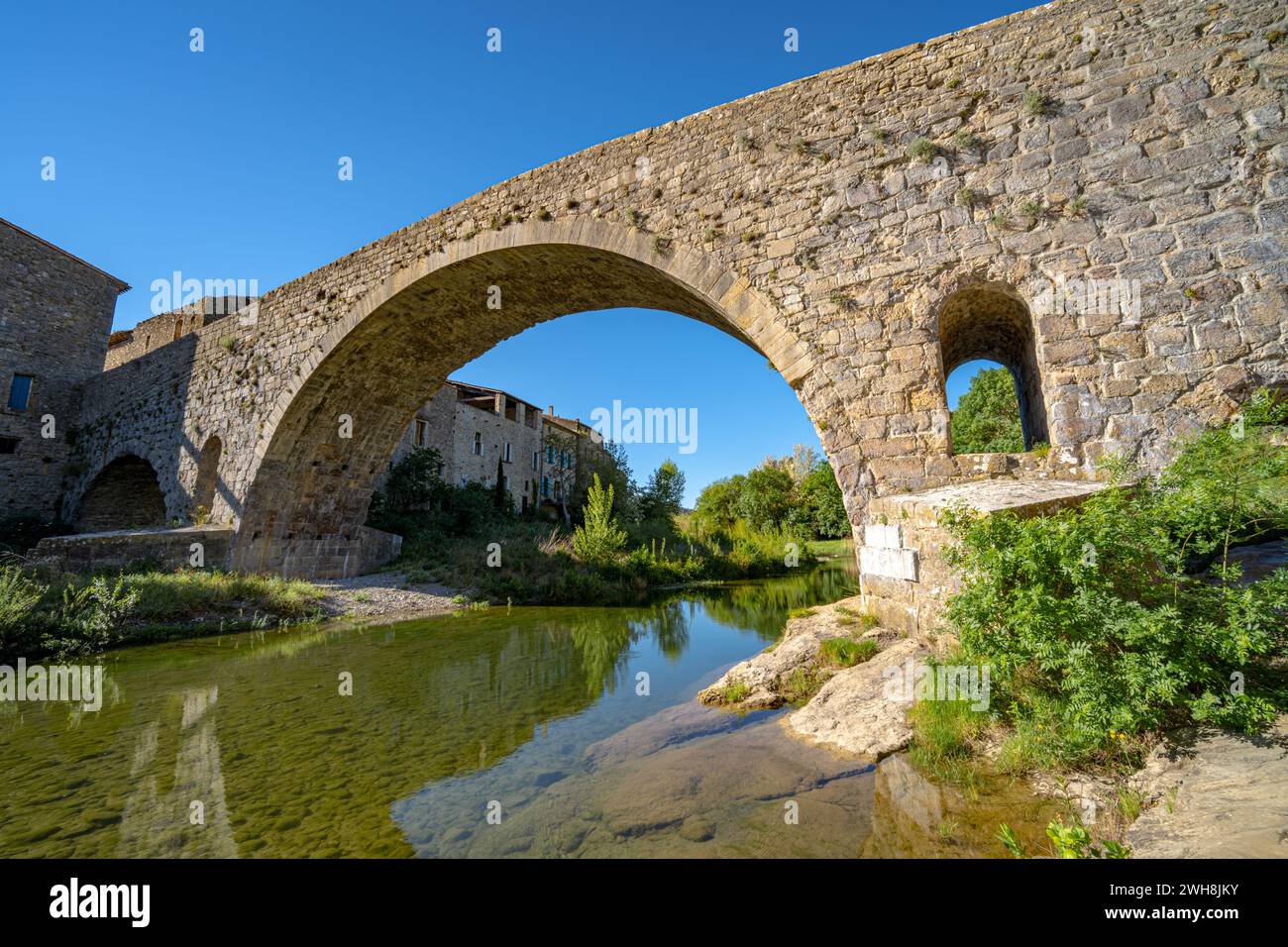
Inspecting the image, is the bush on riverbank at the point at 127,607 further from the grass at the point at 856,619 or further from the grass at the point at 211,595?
the grass at the point at 856,619

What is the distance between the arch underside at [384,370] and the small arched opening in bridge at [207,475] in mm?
1922

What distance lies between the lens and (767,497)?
24.4 m

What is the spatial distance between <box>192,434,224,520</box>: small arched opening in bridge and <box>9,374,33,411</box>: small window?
9.58 metres

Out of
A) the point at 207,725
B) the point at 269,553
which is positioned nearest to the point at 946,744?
the point at 207,725

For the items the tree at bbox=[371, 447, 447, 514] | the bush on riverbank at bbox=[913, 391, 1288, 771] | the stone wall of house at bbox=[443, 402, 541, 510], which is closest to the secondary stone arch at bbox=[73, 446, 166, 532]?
the tree at bbox=[371, 447, 447, 514]

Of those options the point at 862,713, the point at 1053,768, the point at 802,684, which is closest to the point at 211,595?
the point at 802,684

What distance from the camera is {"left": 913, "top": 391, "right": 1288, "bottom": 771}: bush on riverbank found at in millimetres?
2160

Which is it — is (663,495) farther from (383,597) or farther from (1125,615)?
(1125,615)

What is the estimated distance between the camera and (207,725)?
3664 mm

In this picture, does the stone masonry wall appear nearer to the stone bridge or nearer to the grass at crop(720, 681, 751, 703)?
the stone bridge

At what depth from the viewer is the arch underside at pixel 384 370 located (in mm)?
8320

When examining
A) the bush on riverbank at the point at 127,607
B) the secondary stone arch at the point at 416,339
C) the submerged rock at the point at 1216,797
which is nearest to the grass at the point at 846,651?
the submerged rock at the point at 1216,797
